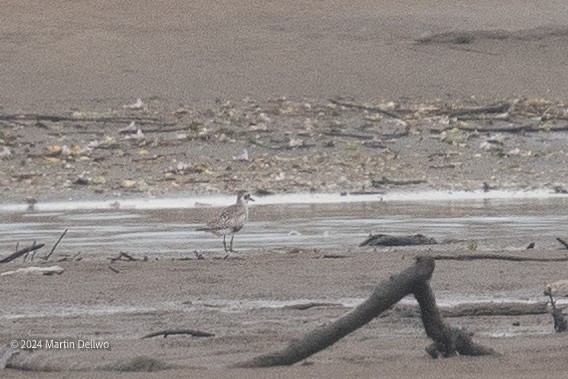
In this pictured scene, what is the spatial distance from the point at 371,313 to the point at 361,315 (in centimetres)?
3

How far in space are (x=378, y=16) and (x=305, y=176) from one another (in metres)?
7.90

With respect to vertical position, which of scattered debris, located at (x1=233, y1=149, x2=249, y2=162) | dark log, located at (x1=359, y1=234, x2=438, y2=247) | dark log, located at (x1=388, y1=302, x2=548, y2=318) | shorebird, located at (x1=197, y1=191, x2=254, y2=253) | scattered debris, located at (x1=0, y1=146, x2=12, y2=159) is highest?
scattered debris, located at (x1=0, y1=146, x2=12, y2=159)

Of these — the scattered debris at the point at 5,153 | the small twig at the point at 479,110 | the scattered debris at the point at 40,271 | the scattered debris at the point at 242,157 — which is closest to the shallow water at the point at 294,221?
the scattered debris at the point at 40,271

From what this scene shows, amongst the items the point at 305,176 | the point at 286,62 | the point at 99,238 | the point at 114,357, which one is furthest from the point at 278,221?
the point at 286,62

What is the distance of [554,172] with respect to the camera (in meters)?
16.6

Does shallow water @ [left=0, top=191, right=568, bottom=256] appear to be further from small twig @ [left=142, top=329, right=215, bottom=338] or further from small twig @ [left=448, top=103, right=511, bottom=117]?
small twig @ [left=448, top=103, right=511, bottom=117]

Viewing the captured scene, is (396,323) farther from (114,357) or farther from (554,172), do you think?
(554,172)

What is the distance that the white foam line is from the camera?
573 inches

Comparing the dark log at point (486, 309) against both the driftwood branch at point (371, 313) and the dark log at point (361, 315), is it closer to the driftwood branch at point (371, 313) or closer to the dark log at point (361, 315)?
the driftwood branch at point (371, 313)

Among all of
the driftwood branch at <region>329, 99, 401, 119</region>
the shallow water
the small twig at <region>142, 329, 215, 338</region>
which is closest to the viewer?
the small twig at <region>142, 329, 215, 338</region>

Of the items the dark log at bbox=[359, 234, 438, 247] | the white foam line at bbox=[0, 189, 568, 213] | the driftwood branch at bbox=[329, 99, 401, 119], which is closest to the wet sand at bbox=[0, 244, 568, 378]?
the dark log at bbox=[359, 234, 438, 247]

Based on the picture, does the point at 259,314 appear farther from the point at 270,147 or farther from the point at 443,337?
the point at 270,147

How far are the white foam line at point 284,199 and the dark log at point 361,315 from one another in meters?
8.62

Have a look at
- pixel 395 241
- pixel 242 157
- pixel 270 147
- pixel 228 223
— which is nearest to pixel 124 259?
pixel 228 223
